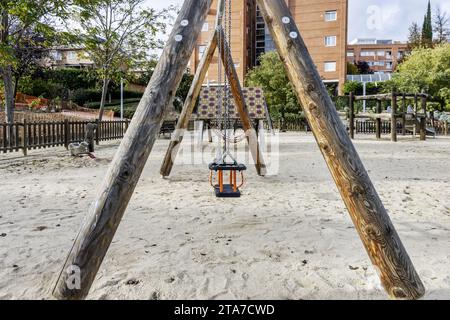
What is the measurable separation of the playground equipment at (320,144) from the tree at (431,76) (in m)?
27.0

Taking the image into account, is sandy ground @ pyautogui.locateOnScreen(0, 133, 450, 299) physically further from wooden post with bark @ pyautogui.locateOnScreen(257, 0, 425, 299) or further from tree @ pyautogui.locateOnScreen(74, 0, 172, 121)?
tree @ pyautogui.locateOnScreen(74, 0, 172, 121)

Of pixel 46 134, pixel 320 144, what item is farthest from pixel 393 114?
pixel 320 144

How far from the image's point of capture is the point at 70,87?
131 feet

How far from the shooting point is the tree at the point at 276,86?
26172 millimetres

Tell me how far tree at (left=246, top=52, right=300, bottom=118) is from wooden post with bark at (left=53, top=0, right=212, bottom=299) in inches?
935

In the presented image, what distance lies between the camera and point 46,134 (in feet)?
44.4

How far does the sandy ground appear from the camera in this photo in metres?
2.71

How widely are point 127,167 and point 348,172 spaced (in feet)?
4.84

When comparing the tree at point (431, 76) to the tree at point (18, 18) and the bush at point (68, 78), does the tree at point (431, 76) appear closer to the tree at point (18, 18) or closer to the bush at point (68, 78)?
the tree at point (18, 18)

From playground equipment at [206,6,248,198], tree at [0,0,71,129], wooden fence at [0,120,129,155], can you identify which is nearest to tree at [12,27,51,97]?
tree at [0,0,71,129]

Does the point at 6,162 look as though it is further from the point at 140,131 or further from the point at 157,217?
the point at 140,131

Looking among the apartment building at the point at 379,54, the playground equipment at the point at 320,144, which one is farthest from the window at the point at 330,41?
the apartment building at the point at 379,54

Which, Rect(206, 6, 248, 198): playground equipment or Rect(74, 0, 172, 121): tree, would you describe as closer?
Rect(206, 6, 248, 198): playground equipment

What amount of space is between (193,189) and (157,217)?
1.80 meters
